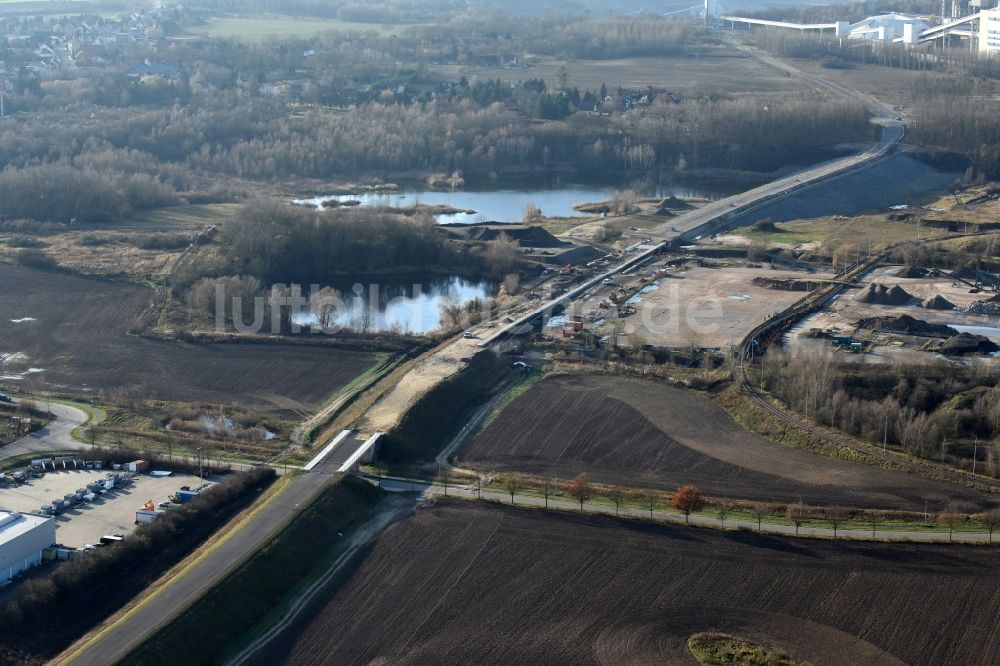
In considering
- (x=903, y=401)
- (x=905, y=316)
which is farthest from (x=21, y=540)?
(x=905, y=316)

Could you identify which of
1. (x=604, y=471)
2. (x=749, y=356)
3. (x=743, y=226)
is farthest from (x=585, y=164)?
(x=604, y=471)

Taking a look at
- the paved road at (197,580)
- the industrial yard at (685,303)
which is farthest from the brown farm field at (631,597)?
the industrial yard at (685,303)

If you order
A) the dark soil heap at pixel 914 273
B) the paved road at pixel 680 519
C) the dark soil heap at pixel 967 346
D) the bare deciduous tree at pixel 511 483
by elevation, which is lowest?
the paved road at pixel 680 519

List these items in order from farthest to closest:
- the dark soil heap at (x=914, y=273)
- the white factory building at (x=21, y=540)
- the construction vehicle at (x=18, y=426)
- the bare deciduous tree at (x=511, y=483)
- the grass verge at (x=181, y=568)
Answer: the dark soil heap at (x=914, y=273), the construction vehicle at (x=18, y=426), the bare deciduous tree at (x=511, y=483), the white factory building at (x=21, y=540), the grass verge at (x=181, y=568)

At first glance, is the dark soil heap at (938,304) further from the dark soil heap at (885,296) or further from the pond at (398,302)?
the pond at (398,302)

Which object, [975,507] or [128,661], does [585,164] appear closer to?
[975,507]
